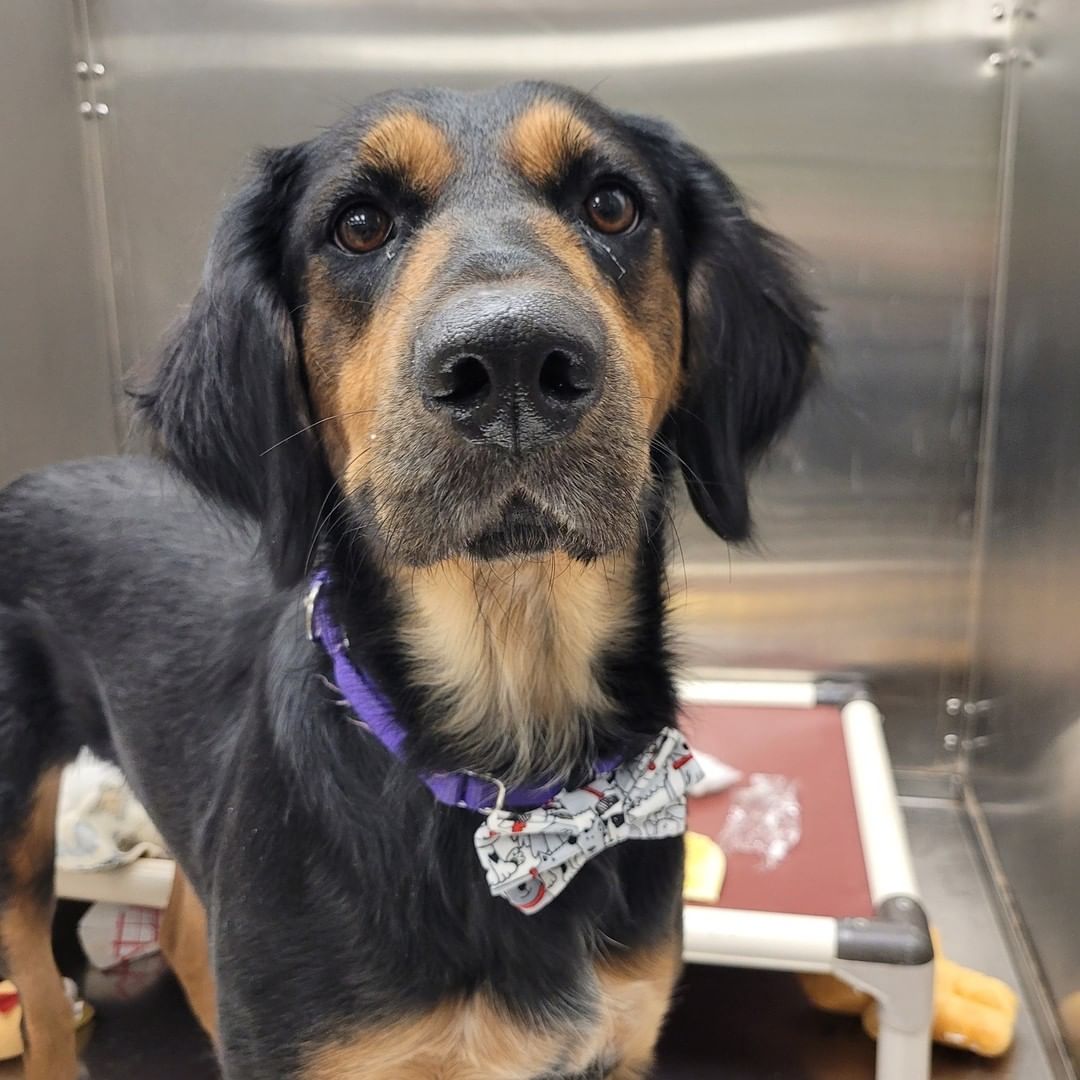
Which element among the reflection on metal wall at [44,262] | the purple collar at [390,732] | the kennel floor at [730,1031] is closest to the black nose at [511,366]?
the purple collar at [390,732]

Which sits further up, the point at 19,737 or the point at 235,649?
the point at 235,649

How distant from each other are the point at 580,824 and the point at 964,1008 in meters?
0.99

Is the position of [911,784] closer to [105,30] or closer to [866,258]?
[866,258]

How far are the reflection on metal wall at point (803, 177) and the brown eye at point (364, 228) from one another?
51.3 inches

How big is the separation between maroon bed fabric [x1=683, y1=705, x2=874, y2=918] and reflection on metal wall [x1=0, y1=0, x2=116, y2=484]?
150cm

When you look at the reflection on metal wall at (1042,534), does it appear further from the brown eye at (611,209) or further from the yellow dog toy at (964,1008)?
the brown eye at (611,209)

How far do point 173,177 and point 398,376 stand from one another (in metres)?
1.84

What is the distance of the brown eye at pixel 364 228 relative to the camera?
1.30 meters

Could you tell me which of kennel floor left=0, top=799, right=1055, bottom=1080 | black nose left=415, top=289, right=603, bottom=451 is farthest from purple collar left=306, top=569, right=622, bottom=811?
kennel floor left=0, top=799, right=1055, bottom=1080

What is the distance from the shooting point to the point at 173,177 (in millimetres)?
2650

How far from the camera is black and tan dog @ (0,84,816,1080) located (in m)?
1.12

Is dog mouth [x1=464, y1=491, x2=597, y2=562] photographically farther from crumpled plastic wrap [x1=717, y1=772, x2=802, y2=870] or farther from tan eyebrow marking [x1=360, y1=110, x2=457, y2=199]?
crumpled plastic wrap [x1=717, y1=772, x2=802, y2=870]

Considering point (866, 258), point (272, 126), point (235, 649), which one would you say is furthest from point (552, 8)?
point (235, 649)

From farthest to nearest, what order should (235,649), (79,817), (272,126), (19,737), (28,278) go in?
(272,126), (28,278), (79,817), (19,737), (235,649)
